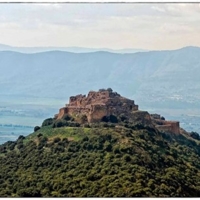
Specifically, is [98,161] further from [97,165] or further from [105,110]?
[105,110]

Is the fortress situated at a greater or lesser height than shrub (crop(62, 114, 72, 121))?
greater

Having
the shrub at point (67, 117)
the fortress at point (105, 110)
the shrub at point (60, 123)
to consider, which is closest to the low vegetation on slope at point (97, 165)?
the shrub at point (60, 123)

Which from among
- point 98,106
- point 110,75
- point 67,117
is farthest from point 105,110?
point 110,75

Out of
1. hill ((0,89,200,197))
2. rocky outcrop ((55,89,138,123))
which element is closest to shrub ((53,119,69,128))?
hill ((0,89,200,197))

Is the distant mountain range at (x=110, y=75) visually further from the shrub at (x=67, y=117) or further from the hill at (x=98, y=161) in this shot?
A: the hill at (x=98, y=161)

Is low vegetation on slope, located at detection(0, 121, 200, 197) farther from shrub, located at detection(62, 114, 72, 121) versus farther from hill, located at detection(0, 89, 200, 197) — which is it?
shrub, located at detection(62, 114, 72, 121)

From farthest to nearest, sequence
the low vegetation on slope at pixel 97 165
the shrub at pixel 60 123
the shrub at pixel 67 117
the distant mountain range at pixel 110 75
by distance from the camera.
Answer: the distant mountain range at pixel 110 75 < the shrub at pixel 67 117 < the shrub at pixel 60 123 < the low vegetation on slope at pixel 97 165

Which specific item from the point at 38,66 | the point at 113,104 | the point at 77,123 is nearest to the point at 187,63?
the point at 38,66
